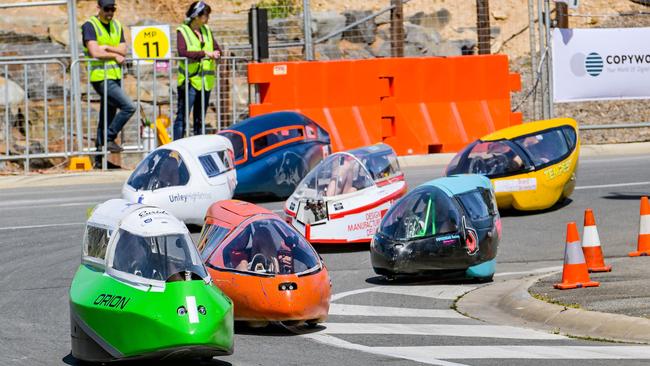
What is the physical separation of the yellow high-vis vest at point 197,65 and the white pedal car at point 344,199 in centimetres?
725

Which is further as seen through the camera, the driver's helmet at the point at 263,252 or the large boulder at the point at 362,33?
the large boulder at the point at 362,33

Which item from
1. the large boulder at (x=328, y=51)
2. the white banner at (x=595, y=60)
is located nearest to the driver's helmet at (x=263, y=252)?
the white banner at (x=595, y=60)

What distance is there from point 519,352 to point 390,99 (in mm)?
13846

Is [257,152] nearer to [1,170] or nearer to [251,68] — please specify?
[251,68]

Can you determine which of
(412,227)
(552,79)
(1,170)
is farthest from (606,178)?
(1,170)

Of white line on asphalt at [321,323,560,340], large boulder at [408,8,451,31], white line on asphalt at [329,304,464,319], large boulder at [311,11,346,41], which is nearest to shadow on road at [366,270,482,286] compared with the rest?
white line on asphalt at [329,304,464,319]

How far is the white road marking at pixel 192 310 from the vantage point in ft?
32.4

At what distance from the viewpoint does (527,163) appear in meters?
19.4

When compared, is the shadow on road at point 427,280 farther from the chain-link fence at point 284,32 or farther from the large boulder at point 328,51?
the large boulder at point 328,51

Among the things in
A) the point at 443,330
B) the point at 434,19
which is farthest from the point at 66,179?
the point at 434,19

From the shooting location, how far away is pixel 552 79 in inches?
1026

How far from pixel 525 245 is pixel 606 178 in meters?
5.30

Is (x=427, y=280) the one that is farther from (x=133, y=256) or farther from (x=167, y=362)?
(x=133, y=256)

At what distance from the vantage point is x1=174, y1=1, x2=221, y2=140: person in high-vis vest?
2400cm
